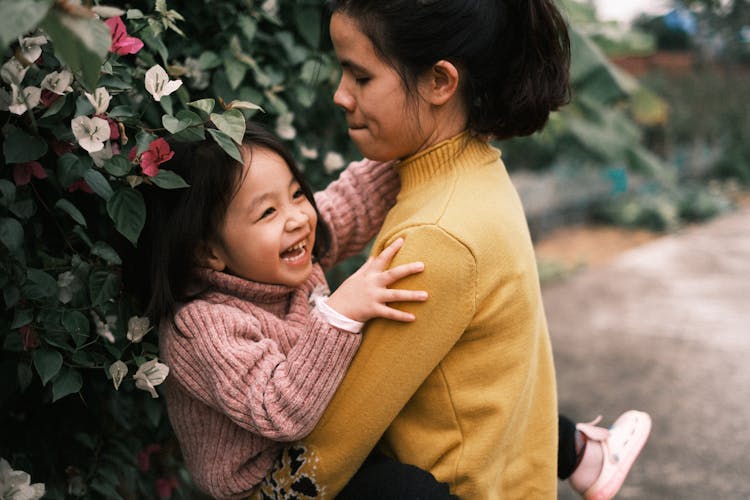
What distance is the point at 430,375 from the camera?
1612 mm

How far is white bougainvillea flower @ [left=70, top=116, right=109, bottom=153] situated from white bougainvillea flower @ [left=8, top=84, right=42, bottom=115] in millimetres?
82

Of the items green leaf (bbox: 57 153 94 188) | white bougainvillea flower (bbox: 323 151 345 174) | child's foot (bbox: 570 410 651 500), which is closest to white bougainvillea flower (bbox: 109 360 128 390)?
green leaf (bbox: 57 153 94 188)

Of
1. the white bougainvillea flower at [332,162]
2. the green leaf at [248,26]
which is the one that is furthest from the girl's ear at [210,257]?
the white bougainvillea flower at [332,162]

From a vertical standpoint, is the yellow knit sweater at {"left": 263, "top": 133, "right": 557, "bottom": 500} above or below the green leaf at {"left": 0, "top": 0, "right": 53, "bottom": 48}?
below

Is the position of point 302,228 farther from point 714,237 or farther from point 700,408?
point 714,237

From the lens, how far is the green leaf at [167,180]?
1.44 meters

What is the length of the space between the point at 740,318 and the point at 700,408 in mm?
1656

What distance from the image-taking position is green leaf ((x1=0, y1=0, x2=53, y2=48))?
32.8 inches

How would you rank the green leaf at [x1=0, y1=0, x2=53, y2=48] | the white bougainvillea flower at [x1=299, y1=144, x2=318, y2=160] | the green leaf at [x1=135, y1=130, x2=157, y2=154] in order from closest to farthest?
1. the green leaf at [x1=0, y1=0, x2=53, y2=48]
2. the green leaf at [x1=135, y1=130, x2=157, y2=154]
3. the white bougainvillea flower at [x1=299, y1=144, x2=318, y2=160]

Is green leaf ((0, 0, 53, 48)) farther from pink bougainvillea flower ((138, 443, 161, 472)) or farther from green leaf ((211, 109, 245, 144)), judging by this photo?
pink bougainvillea flower ((138, 443, 161, 472))

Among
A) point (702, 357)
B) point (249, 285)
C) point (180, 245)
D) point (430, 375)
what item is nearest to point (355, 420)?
point (430, 375)

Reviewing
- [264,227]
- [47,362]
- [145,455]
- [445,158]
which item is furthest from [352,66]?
[145,455]

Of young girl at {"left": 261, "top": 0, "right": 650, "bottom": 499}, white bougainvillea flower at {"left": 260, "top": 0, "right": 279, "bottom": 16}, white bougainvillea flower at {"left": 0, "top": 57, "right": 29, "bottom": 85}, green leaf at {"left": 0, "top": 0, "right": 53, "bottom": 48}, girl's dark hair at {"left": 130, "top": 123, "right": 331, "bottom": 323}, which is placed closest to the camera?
green leaf at {"left": 0, "top": 0, "right": 53, "bottom": 48}

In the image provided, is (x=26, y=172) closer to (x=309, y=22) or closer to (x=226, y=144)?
(x=226, y=144)
